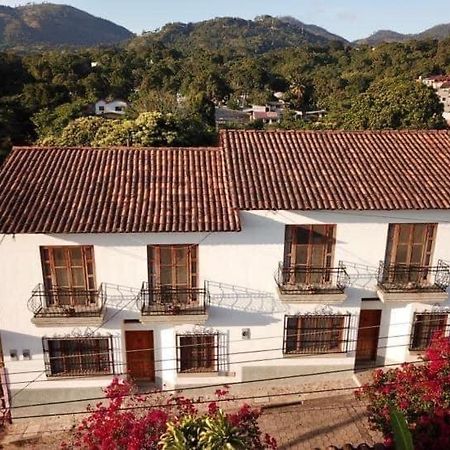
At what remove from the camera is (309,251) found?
657 inches

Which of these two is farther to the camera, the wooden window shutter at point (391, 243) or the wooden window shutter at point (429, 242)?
the wooden window shutter at point (429, 242)

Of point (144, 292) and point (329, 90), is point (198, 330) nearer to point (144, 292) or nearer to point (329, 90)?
point (144, 292)

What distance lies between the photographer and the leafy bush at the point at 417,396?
13.0 m

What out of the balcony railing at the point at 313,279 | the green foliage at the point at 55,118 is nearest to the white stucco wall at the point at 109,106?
the green foliage at the point at 55,118

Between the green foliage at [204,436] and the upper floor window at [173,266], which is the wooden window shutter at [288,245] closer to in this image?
the upper floor window at [173,266]

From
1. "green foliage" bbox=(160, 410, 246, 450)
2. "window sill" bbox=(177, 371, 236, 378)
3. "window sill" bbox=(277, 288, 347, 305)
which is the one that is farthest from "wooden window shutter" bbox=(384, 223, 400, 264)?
"green foliage" bbox=(160, 410, 246, 450)

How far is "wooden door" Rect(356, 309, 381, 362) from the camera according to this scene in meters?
18.4

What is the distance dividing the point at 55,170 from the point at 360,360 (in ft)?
46.0

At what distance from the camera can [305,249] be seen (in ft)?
54.6

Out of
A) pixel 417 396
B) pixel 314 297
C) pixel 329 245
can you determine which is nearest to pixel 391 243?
pixel 329 245

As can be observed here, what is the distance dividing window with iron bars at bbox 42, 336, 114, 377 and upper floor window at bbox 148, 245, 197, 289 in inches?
117

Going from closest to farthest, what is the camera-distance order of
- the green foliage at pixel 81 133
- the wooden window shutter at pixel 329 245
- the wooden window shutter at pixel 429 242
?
the wooden window shutter at pixel 329 245, the wooden window shutter at pixel 429 242, the green foliage at pixel 81 133

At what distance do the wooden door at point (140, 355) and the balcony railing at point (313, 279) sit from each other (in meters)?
5.29

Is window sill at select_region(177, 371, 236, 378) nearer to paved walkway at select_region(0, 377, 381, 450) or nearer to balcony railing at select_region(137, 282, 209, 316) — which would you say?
paved walkway at select_region(0, 377, 381, 450)
